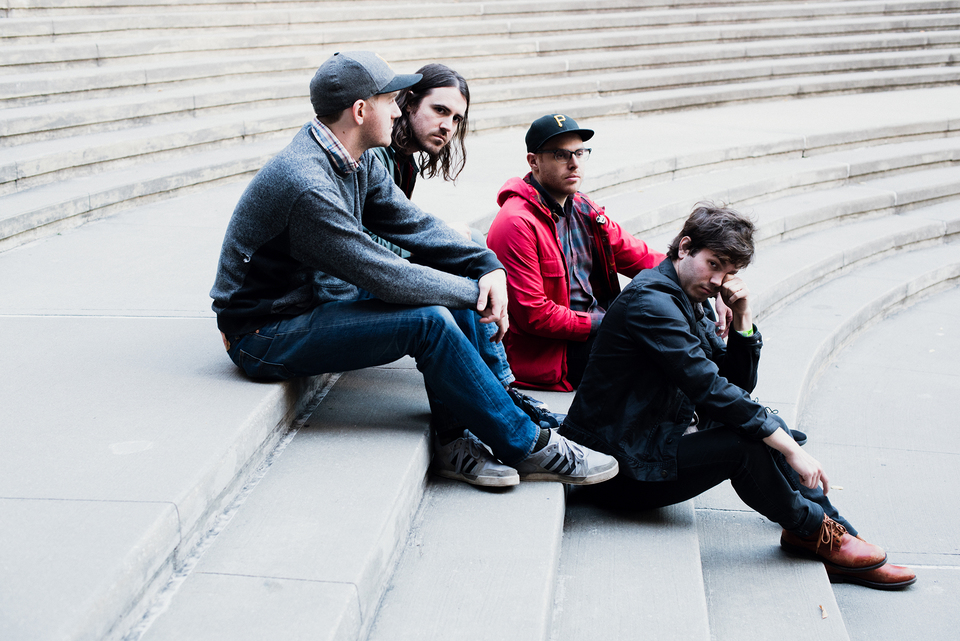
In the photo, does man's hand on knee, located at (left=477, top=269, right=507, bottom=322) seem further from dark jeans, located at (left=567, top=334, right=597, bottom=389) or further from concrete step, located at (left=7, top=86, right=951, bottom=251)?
concrete step, located at (left=7, top=86, right=951, bottom=251)

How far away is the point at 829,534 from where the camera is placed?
9.02 ft

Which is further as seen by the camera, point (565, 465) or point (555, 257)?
point (555, 257)

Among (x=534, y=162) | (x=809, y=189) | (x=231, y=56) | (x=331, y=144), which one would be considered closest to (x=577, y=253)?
(x=534, y=162)

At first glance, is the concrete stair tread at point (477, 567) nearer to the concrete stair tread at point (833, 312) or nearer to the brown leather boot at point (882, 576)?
the brown leather boot at point (882, 576)

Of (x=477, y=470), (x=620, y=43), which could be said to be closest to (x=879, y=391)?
(x=477, y=470)

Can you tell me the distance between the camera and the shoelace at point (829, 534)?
274 cm

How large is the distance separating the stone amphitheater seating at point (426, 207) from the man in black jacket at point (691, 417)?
0.15m

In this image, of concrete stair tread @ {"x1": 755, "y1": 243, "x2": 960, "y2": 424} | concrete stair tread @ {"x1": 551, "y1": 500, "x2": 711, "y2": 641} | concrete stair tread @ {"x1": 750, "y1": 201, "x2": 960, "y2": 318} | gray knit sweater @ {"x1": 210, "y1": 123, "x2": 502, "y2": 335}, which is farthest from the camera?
concrete stair tread @ {"x1": 750, "y1": 201, "x2": 960, "y2": 318}

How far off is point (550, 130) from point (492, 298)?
2.77 ft

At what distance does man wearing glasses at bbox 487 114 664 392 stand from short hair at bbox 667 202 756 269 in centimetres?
68

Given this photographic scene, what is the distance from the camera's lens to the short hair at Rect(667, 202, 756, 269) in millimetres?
2635

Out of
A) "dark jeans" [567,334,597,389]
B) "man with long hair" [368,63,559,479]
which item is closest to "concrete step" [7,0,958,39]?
"man with long hair" [368,63,559,479]

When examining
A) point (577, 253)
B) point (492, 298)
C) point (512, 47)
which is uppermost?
point (512, 47)

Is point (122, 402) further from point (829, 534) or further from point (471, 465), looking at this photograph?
point (829, 534)
